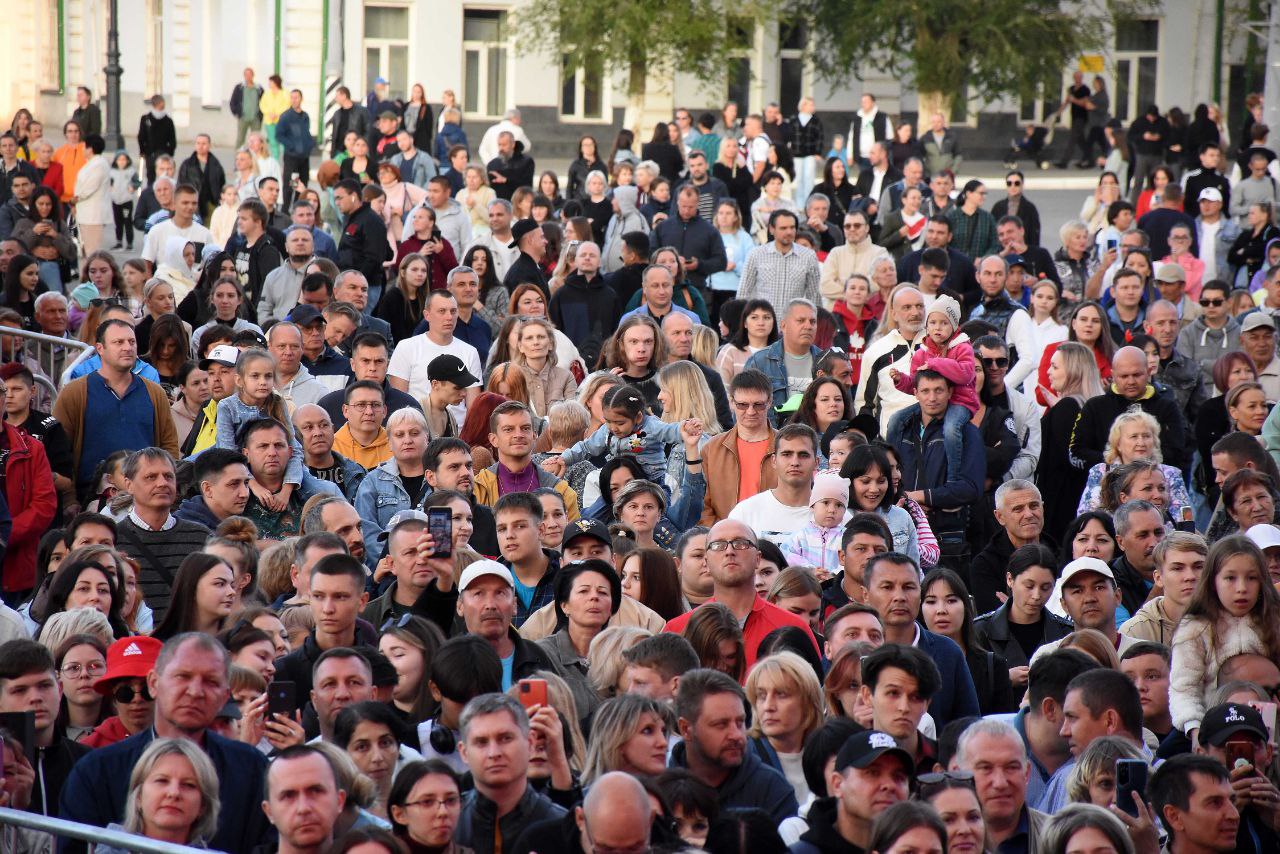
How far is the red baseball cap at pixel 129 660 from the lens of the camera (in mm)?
6645

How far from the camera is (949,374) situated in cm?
1059

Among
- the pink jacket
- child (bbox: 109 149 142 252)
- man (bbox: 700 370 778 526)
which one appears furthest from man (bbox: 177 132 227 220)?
man (bbox: 700 370 778 526)

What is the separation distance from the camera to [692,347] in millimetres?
12258

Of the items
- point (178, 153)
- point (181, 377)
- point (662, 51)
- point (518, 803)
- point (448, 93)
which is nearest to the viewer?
point (518, 803)

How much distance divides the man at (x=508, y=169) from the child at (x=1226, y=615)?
15.3 metres

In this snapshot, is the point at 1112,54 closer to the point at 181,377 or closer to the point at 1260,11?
the point at 1260,11

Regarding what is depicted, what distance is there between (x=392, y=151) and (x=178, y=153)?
1555cm

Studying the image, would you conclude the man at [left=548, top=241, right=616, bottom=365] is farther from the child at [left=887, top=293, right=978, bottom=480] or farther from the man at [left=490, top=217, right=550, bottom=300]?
the child at [left=887, top=293, right=978, bottom=480]

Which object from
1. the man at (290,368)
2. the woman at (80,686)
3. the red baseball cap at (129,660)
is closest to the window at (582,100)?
the man at (290,368)

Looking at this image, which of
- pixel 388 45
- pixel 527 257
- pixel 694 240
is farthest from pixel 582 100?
pixel 527 257

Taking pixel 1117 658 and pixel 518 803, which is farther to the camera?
pixel 1117 658

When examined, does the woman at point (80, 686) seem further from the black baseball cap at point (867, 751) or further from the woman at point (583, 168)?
the woman at point (583, 168)

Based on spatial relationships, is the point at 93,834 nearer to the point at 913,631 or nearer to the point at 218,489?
the point at 913,631

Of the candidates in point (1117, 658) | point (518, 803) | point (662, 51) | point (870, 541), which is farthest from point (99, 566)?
point (662, 51)
